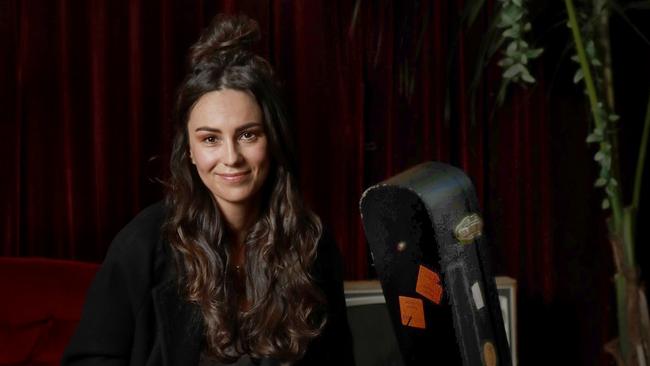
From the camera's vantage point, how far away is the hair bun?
1434mm

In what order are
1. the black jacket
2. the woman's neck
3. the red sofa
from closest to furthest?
the black jacket → the woman's neck → the red sofa

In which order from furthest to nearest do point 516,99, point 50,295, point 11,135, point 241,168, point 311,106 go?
point 516,99
point 311,106
point 11,135
point 50,295
point 241,168

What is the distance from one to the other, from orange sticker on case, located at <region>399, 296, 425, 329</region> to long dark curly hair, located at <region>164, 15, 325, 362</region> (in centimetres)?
17

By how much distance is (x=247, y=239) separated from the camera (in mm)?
1535

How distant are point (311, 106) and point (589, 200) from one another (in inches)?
41.7

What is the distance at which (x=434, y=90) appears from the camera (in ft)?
7.99

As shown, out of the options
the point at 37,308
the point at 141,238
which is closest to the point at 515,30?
the point at 141,238

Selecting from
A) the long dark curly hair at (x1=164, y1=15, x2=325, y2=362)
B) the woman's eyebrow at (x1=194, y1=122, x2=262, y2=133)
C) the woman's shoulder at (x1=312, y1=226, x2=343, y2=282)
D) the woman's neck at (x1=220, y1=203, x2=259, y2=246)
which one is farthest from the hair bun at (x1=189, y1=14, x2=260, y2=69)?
the woman's shoulder at (x1=312, y1=226, x2=343, y2=282)

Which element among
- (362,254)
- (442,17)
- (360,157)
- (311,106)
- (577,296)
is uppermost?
(442,17)

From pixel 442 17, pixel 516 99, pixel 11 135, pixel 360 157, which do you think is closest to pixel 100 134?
pixel 11 135

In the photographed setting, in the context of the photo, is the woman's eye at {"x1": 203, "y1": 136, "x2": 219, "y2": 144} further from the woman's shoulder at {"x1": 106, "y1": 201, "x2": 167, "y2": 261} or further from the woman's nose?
the woman's shoulder at {"x1": 106, "y1": 201, "x2": 167, "y2": 261}

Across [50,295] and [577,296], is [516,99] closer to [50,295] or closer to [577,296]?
[577,296]

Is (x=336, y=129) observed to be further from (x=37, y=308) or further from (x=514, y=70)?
(x=37, y=308)

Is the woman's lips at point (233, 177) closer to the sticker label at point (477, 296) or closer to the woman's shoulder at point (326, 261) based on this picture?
the woman's shoulder at point (326, 261)
